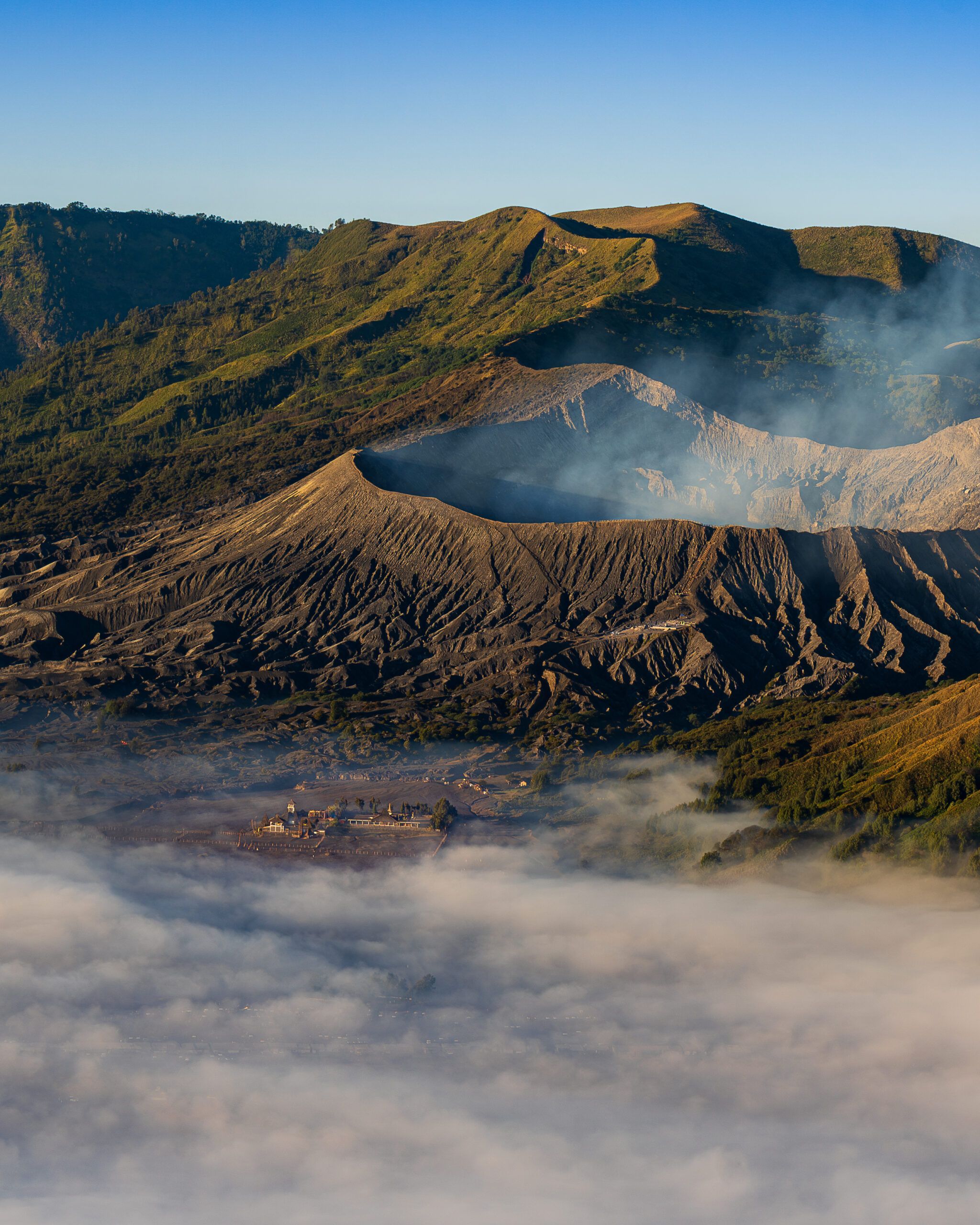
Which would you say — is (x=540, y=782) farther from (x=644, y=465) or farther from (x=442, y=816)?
(x=644, y=465)

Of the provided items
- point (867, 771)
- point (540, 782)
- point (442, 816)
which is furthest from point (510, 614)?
point (867, 771)

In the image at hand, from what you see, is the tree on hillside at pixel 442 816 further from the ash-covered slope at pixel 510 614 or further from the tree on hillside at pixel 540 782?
the ash-covered slope at pixel 510 614

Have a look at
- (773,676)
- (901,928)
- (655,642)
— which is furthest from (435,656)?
(901,928)

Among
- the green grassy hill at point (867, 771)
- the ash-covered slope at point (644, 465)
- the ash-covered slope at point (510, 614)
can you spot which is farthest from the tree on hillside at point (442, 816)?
the ash-covered slope at point (644, 465)

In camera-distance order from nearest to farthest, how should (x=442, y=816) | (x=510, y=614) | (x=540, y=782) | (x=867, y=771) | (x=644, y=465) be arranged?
(x=867, y=771) → (x=442, y=816) → (x=540, y=782) → (x=510, y=614) → (x=644, y=465)

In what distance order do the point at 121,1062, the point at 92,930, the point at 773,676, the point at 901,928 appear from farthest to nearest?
the point at 773,676
the point at 92,930
the point at 901,928
the point at 121,1062

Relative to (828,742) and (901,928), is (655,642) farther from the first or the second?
(901,928)

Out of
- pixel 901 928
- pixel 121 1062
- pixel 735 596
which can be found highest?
pixel 735 596

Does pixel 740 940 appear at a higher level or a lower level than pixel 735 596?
lower
